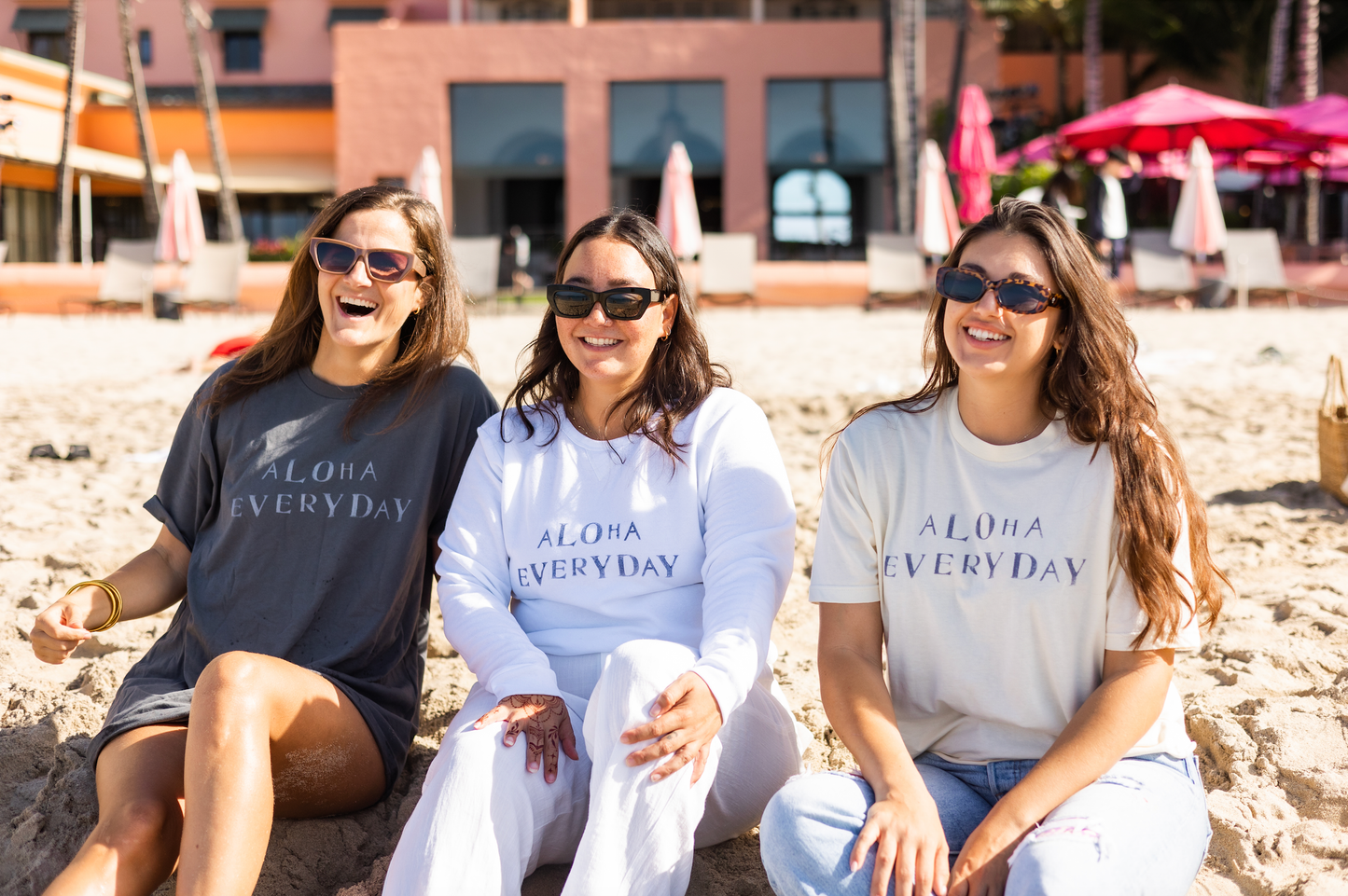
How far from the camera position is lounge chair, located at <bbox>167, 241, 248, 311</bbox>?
1418 cm

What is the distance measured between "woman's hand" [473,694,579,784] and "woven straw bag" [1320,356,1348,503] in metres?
3.39

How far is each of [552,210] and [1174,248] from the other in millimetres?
13295

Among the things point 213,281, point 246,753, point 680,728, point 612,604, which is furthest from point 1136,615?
point 213,281

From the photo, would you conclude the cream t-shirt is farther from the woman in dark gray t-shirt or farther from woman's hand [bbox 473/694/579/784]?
the woman in dark gray t-shirt

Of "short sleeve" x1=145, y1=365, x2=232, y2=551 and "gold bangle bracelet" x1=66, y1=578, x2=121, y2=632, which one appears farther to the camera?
"short sleeve" x1=145, y1=365, x2=232, y2=551

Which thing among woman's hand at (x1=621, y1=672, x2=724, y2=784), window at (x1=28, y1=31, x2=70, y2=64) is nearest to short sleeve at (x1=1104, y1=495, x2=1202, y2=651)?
woman's hand at (x1=621, y1=672, x2=724, y2=784)

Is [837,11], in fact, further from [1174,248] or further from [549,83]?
[1174,248]

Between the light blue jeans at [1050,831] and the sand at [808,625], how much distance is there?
403 mm

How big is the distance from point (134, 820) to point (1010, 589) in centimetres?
155

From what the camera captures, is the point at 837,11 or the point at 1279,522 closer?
the point at 1279,522

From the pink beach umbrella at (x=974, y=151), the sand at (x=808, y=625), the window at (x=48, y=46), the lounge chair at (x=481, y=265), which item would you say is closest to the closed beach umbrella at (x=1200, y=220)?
the pink beach umbrella at (x=974, y=151)

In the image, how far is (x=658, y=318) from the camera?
7.51ft

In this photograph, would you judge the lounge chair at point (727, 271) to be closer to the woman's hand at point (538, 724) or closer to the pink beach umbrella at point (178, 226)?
the pink beach umbrella at point (178, 226)

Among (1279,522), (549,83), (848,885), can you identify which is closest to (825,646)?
(848,885)
